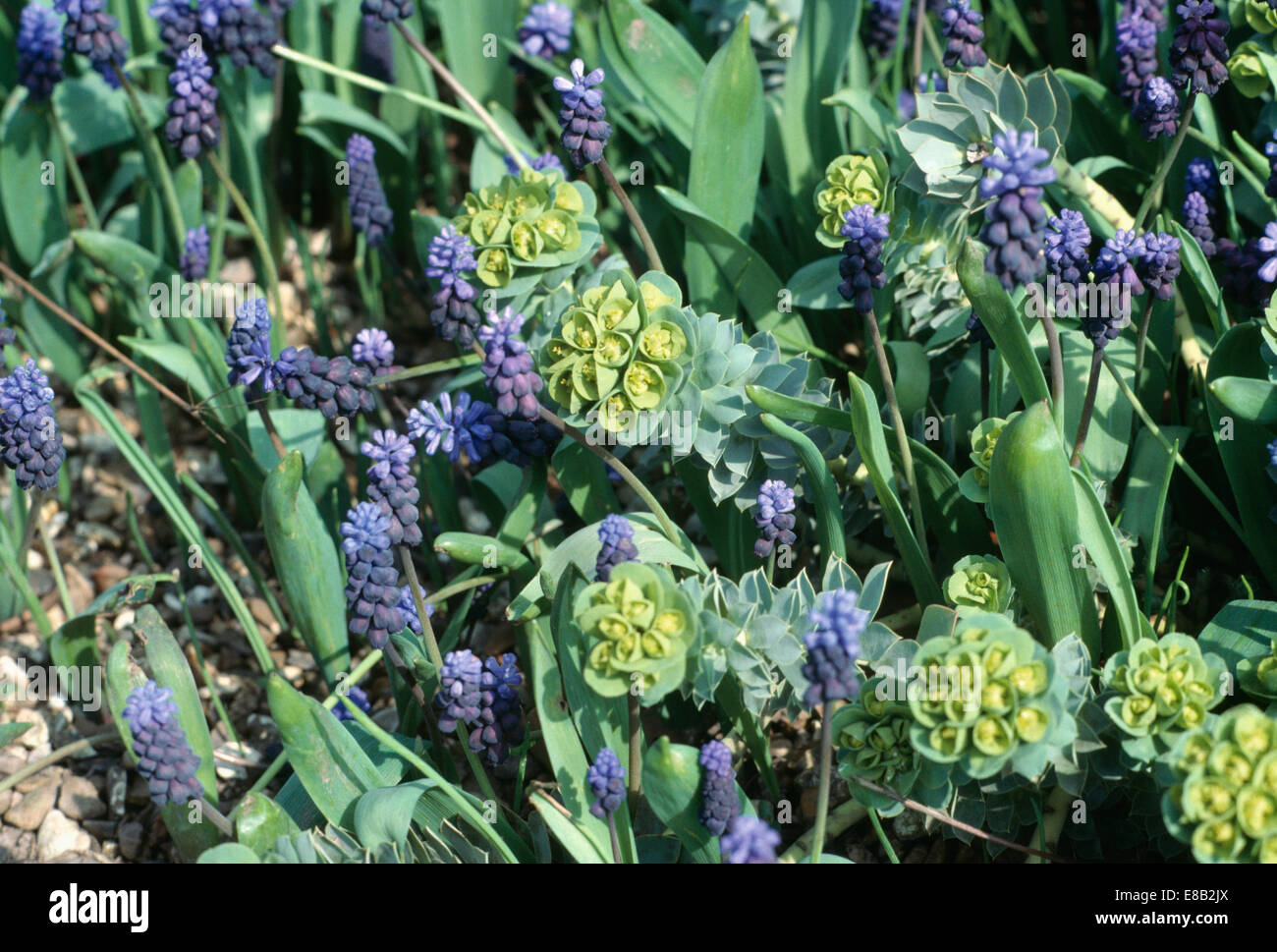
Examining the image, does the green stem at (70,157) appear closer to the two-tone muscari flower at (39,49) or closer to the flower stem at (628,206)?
the two-tone muscari flower at (39,49)

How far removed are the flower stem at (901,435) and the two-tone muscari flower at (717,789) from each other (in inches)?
26.1

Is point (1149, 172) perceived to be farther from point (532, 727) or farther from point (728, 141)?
point (532, 727)

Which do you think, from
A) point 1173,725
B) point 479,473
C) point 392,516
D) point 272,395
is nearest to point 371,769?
point 392,516

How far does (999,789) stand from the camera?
84.2 inches

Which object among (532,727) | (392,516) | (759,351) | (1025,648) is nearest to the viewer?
(1025,648)

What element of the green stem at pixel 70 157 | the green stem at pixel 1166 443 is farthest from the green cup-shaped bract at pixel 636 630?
the green stem at pixel 70 157

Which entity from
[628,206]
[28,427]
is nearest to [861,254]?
[628,206]

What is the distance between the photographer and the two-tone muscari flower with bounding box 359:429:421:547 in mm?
2197

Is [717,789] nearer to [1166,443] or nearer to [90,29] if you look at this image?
[1166,443]

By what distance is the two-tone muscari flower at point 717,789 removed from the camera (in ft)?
6.56

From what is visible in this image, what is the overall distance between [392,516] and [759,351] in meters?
0.81

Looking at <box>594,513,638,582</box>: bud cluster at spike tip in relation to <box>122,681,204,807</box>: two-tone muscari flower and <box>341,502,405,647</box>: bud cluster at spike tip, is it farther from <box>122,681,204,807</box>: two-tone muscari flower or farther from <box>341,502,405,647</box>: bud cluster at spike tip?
<box>122,681,204,807</box>: two-tone muscari flower

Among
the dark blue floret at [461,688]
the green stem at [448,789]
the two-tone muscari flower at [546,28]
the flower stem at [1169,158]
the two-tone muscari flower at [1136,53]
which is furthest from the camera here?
the two-tone muscari flower at [546,28]

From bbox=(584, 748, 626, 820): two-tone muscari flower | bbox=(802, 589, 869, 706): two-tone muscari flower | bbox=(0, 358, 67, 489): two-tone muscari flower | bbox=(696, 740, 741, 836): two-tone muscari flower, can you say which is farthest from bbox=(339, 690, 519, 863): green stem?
bbox=(0, 358, 67, 489): two-tone muscari flower
